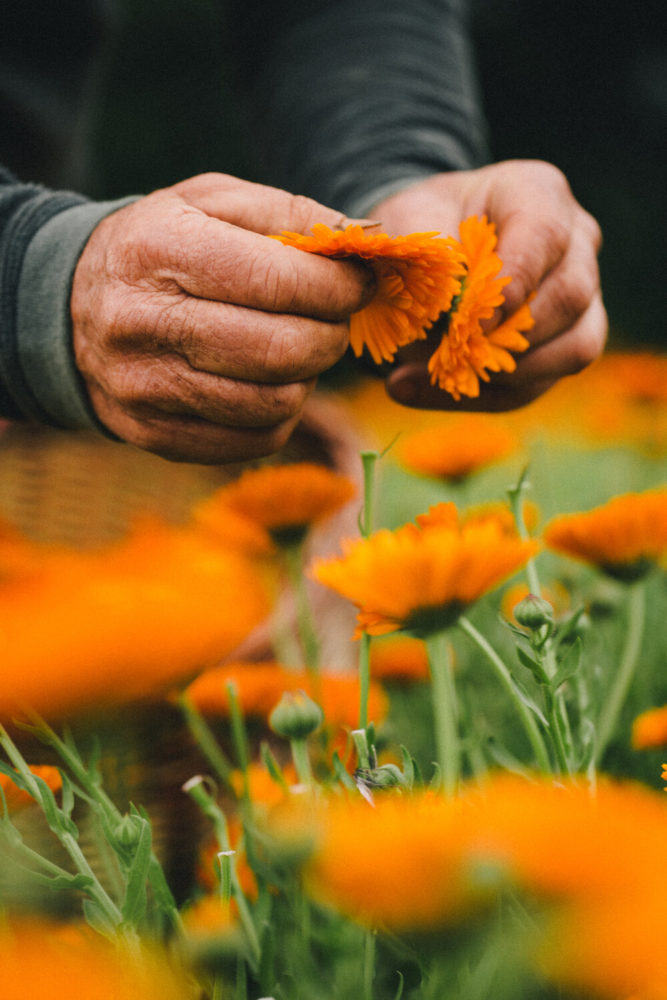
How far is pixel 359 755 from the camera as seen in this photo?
0.29 m

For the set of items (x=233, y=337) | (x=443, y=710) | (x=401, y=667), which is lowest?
(x=401, y=667)

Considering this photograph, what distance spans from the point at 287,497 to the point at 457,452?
16cm

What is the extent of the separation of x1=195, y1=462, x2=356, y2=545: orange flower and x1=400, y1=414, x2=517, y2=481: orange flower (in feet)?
0.39

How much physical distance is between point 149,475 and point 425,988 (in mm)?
1012

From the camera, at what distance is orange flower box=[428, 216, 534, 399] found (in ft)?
1.17

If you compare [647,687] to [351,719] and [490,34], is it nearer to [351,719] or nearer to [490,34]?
[351,719]

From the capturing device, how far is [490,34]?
143 inches

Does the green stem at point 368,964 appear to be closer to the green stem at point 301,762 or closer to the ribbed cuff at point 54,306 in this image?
the green stem at point 301,762

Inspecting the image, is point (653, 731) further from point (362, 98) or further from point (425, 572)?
point (362, 98)

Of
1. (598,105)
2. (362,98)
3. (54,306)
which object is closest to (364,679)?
(54,306)

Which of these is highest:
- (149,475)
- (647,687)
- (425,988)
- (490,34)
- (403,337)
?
(490,34)

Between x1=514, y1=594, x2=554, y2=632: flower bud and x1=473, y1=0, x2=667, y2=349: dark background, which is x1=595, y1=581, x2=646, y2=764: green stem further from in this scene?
x1=473, y1=0, x2=667, y2=349: dark background

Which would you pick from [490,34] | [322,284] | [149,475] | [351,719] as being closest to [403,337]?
[322,284]

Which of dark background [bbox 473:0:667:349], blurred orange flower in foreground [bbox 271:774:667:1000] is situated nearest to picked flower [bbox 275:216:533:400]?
blurred orange flower in foreground [bbox 271:774:667:1000]
